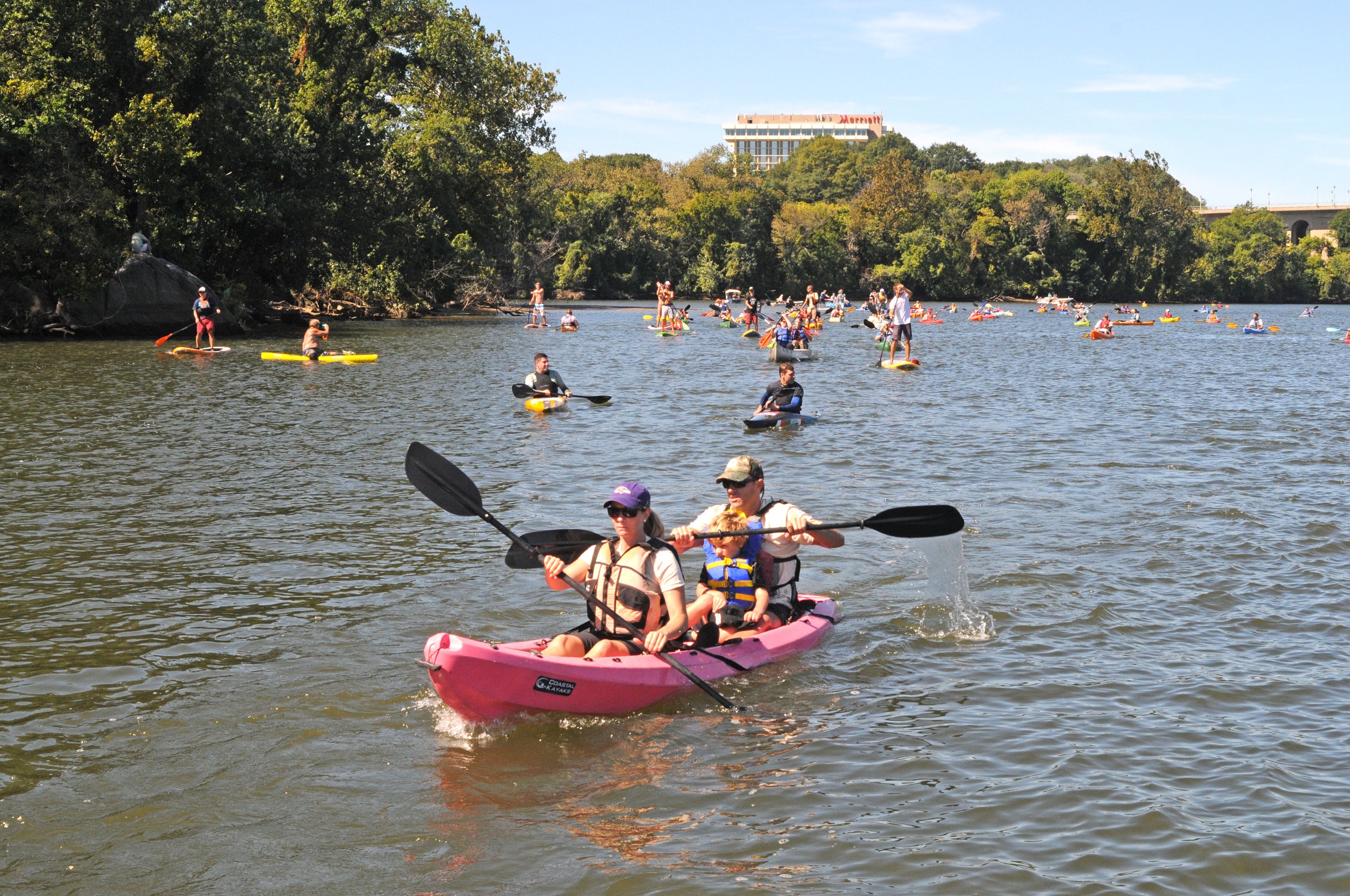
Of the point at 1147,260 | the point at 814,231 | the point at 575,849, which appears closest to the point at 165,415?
the point at 575,849

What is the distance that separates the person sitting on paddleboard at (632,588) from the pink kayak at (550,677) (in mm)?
177

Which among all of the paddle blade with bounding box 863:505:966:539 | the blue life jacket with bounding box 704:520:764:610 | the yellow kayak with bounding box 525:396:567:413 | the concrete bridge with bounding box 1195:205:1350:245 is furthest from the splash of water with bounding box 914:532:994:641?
the concrete bridge with bounding box 1195:205:1350:245

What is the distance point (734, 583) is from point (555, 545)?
1.38 meters

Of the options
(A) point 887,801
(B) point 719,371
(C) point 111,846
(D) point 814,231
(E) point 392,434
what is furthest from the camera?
(D) point 814,231

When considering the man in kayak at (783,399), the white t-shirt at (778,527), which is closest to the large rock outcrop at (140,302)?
the man in kayak at (783,399)

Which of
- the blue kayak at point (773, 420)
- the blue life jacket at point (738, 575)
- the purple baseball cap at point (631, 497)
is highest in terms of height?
the purple baseball cap at point (631, 497)

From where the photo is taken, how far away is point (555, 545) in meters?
7.40

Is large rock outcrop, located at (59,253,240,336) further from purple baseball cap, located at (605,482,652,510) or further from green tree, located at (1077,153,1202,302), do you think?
green tree, located at (1077,153,1202,302)

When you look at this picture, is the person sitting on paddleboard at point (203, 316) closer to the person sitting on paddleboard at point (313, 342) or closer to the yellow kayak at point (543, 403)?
the person sitting on paddleboard at point (313, 342)

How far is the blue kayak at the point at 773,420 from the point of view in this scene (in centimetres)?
1867

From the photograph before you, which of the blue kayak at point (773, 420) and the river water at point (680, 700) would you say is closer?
the river water at point (680, 700)

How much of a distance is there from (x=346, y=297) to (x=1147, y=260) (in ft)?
261

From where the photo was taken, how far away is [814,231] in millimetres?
99938

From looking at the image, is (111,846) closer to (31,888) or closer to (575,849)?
(31,888)
